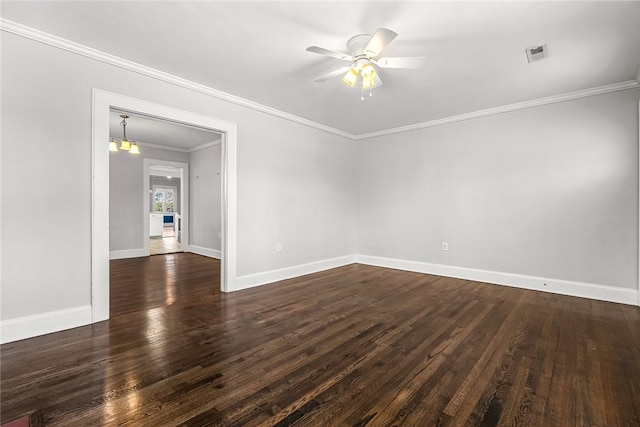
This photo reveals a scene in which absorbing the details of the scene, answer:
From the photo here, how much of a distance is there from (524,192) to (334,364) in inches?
144

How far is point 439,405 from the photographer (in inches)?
64.7

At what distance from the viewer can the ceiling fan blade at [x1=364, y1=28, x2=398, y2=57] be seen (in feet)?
6.55

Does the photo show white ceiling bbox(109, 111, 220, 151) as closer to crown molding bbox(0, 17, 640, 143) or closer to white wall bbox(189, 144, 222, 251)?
white wall bbox(189, 144, 222, 251)

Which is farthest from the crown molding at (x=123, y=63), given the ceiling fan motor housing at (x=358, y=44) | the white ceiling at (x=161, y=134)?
the ceiling fan motor housing at (x=358, y=44)

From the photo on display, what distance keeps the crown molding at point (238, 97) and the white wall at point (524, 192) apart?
9 centimetres

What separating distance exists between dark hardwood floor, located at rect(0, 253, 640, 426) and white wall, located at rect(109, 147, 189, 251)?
340cm

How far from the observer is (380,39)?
210cm

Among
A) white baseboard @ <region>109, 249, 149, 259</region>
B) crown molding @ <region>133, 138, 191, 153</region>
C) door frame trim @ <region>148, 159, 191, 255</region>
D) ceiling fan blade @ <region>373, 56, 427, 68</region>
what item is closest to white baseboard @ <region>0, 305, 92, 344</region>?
ceiling fan blade @ <region>373, 56, 427, 68</region>

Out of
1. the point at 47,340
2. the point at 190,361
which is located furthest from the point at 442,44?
the point at 47,340

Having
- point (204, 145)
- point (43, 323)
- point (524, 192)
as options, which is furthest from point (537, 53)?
point (204, 145)

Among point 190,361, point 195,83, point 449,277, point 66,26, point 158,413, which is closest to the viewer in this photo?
point 158,413

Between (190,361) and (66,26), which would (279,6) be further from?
(190,361)

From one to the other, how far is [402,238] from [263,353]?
3.64 meters

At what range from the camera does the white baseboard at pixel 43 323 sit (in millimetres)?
2352
